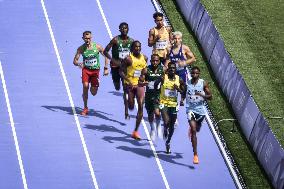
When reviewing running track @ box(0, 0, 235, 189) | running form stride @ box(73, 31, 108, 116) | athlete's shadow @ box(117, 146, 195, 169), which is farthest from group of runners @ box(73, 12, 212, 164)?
running track @ box(0, 0, 235, 189)

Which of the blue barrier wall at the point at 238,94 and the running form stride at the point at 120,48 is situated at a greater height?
the running form stride at the point at 120,48

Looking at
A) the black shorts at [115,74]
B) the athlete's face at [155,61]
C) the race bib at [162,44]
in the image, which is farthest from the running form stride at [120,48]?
the athlete's face at [155,61]

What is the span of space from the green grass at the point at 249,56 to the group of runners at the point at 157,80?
178 centimetres

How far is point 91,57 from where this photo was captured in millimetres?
25000

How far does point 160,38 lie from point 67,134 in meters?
3.42

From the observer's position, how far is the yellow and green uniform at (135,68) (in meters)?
24.2

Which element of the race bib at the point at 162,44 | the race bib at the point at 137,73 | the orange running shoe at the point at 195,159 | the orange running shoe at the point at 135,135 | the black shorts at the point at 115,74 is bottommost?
the orange running shoe at the point at 135,135

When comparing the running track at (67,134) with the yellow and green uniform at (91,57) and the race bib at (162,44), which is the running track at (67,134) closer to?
the yellow and green uniform at (91,57)

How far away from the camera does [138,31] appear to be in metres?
31.0

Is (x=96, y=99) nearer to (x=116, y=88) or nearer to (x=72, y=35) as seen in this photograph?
(x=116, y=88)

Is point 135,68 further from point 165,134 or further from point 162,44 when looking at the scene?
point 162,44

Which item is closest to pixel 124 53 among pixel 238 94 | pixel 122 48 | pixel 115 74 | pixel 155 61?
pixel 122 48

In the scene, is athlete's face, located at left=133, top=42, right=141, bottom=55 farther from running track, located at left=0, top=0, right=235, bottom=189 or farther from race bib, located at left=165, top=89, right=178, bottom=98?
running track, located at left=0, top=0, right=235, bottom=189

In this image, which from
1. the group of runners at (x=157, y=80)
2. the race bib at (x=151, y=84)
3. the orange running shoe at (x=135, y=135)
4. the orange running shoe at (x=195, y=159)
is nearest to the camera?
the group of runners at (x=157, y=80)
